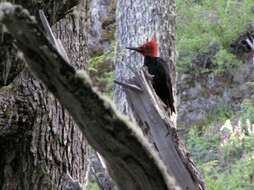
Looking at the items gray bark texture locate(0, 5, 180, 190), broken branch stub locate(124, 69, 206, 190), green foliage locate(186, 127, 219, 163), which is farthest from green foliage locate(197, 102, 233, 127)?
gray bark texture locate(0, 5, 180, 190)

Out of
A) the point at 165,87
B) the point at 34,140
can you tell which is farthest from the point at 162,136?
the point at 165,87

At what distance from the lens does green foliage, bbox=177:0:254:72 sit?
9.86 metres

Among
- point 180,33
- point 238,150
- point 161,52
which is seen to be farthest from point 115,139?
point 180,33

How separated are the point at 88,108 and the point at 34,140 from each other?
172 cm

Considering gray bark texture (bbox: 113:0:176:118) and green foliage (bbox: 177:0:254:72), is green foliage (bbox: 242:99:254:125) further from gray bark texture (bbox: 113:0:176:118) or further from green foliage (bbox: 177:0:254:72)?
gray bark texture (bbox: 113:0:176:118)

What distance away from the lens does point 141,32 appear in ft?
18.6

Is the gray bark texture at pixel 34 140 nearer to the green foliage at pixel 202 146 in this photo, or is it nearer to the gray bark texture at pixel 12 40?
the gray bark texture at pixel 12 40

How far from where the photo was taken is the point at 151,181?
120cm

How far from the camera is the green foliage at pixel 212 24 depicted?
9859 mm

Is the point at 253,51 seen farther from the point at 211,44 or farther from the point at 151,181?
the point at 151,181

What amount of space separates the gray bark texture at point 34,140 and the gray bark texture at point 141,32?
8.20ft

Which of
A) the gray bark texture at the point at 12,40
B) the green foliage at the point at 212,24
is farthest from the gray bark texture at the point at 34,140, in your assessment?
→ the green foliage at the point at 212,24

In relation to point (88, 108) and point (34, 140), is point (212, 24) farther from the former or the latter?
point (88, 108)

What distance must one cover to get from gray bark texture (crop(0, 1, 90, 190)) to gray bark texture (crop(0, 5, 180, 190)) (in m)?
1.44
